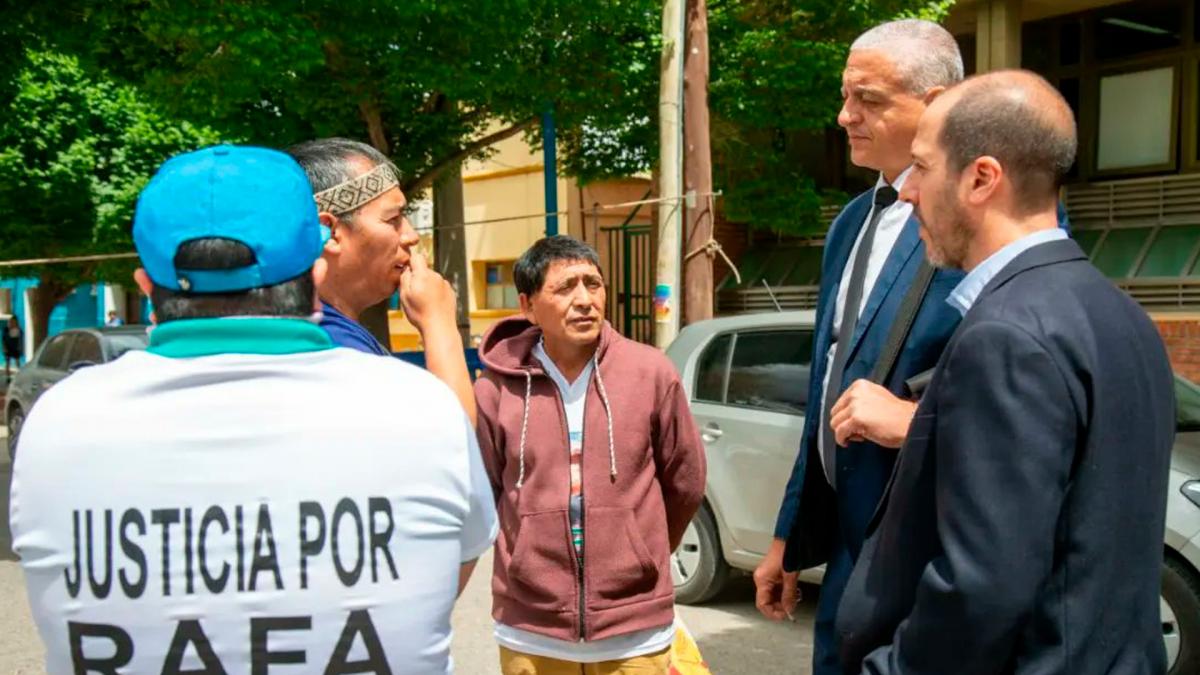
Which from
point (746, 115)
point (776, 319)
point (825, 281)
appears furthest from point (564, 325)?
point (746, 115)

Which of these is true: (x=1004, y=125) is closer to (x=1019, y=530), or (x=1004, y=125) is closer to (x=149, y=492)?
(x=1019, y=530)

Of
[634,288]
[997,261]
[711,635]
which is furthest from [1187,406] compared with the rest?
[634,288]

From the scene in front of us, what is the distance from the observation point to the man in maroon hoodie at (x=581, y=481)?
10.0ft

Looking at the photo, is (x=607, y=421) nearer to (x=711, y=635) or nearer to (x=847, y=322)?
(x=847, y=322)

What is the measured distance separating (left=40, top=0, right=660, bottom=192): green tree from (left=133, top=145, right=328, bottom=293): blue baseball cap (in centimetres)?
927

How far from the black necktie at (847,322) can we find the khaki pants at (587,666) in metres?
0.98

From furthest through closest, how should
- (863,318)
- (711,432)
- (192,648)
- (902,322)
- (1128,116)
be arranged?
1. (1128,116)
2. (711,432)
3. (863,318)
4. (902,322)
5. (192,648)

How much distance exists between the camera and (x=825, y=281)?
8.38 ft

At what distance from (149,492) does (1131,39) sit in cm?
1682

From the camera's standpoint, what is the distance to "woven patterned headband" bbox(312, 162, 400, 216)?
2242 millimetres

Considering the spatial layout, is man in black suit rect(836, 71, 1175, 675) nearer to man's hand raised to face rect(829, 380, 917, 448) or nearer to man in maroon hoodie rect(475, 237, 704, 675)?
man's hand raised to face rect(829, 380, 917, 448)

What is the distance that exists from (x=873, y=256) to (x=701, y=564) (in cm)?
421

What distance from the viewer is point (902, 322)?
217cm

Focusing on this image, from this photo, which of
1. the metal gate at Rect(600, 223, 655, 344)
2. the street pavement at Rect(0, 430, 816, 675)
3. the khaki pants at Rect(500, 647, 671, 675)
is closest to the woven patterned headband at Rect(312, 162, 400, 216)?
the khaki pants at Rect(500, 647, 671, 675)
